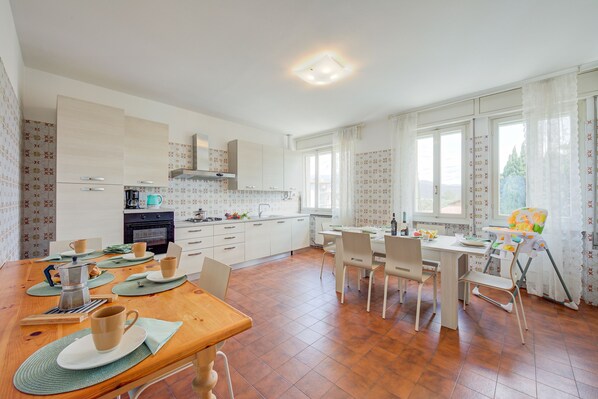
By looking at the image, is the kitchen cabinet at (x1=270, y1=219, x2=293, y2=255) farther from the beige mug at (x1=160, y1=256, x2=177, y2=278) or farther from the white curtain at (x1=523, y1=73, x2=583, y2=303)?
the white curtain at (x1=523, y1=73, x2=583, y2=303)

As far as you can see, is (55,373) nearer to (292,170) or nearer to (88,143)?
(88,143)

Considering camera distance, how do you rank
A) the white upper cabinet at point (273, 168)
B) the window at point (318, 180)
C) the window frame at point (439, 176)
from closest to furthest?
the window frame at point (439, 176) < the white upper cabinet at point (273, 168) < the window at point (318, 180)

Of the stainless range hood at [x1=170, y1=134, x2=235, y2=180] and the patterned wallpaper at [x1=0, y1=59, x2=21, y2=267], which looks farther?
the stainless range hood at [x1=170, y1=134, x2=235, y2=180]

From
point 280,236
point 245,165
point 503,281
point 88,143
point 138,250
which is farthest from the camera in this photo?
point 280,236

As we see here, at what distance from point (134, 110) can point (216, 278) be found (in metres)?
3.13

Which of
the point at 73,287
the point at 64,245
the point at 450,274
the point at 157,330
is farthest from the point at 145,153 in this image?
the point at 450,274

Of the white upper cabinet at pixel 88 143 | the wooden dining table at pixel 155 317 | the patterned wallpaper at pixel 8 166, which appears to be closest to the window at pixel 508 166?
the wooden dining table at pixel 155 317

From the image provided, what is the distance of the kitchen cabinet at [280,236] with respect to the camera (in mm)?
4434

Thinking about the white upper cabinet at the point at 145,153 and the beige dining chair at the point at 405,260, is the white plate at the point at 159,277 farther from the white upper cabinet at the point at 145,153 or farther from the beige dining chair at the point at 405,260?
the white upper cabinet at the point at 145,153

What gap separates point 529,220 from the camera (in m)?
2.61

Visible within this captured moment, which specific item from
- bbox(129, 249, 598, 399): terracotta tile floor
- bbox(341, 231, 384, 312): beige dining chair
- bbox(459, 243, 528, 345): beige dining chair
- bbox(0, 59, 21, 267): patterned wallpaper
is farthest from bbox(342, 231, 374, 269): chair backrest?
bbox(0, 59, 21, 267): patterned wallpaper

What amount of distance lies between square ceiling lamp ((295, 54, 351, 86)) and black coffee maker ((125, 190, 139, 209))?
2.51 metres

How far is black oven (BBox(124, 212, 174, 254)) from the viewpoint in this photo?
2.84 m

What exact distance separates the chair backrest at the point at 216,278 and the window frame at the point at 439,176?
11.1 feet
